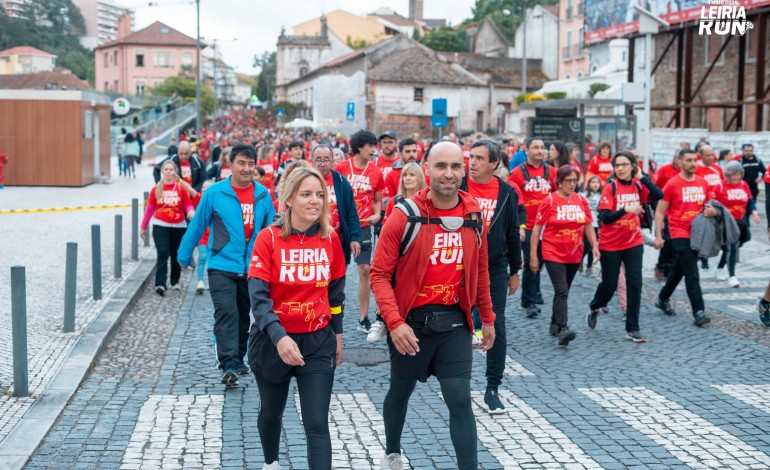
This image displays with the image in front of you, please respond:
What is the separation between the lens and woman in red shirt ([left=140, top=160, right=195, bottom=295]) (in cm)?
1230

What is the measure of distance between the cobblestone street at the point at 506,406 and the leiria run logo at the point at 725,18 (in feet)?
79.4

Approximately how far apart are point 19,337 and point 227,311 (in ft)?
4.85

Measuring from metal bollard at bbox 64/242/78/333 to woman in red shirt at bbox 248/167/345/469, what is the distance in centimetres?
447

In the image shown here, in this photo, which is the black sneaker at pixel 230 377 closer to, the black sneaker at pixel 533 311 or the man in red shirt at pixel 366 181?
the man in red shirt at pixel 366 181

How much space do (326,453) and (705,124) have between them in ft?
122

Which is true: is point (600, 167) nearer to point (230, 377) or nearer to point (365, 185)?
point (365, 185)

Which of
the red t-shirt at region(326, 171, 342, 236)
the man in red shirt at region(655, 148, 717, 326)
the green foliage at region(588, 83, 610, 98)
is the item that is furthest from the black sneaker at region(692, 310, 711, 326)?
the green foliage at region(588, 83, 610, 98)

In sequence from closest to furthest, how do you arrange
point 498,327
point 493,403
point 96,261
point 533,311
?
point 493,403 < point 498,327 < point 96,261 < point 533,311

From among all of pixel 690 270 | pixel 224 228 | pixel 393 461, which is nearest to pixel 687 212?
pixel 690 270

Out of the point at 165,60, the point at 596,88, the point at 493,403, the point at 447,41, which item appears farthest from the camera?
the point at 165,60

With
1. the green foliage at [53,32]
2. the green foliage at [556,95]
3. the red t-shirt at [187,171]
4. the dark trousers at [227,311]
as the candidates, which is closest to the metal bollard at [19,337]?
the dark trousers at [227,311]

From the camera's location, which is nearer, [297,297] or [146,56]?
[297,297]

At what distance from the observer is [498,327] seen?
731 centimetres

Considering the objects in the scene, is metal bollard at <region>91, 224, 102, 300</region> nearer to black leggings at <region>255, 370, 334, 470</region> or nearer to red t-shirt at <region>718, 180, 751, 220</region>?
black leggings at <region>255, 370, 334, 470</region>
